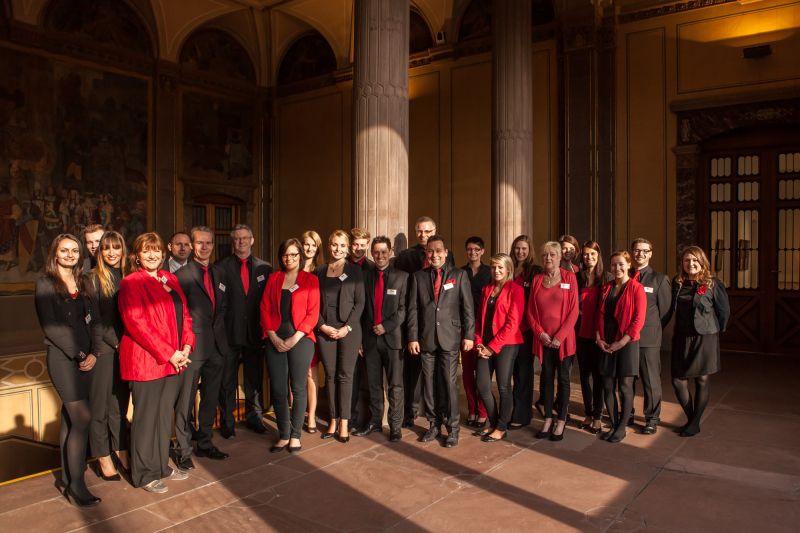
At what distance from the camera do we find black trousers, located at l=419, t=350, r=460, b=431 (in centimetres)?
527

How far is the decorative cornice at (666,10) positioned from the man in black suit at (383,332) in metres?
8.01

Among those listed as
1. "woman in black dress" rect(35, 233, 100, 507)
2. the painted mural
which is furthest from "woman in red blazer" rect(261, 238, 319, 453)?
the painted mural

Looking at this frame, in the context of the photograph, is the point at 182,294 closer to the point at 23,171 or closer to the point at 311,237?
the point at 311,237

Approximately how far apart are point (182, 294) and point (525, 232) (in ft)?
19.7

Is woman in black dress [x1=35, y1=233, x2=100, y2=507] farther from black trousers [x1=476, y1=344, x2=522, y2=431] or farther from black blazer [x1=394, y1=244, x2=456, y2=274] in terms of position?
black trousers [x1=476, y1=344, x2=522, y2=431]

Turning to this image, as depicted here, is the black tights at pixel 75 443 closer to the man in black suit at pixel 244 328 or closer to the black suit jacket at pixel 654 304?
the man in black suit at pixel 244 328

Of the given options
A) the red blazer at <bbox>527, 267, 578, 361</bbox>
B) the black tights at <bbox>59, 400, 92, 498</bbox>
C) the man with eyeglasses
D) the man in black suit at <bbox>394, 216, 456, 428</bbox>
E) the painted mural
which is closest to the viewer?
the black tights at <bbox>59, 400, 92, 498</bbox>

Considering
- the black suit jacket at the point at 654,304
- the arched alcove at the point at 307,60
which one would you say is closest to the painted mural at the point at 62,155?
the arched alcove at the point at 307,60

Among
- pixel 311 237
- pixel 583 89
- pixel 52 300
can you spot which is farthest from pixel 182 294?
pixel 583 89

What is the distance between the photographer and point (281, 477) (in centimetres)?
440

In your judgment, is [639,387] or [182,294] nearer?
[182,294]

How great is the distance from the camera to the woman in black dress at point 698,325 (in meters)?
5.38

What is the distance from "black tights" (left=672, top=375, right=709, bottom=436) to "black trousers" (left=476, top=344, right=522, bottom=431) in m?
1.49

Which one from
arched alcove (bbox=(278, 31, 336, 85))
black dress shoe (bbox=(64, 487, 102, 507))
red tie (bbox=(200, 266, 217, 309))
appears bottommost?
black dress shoe (bbox=(64, 487, 102, 507))
